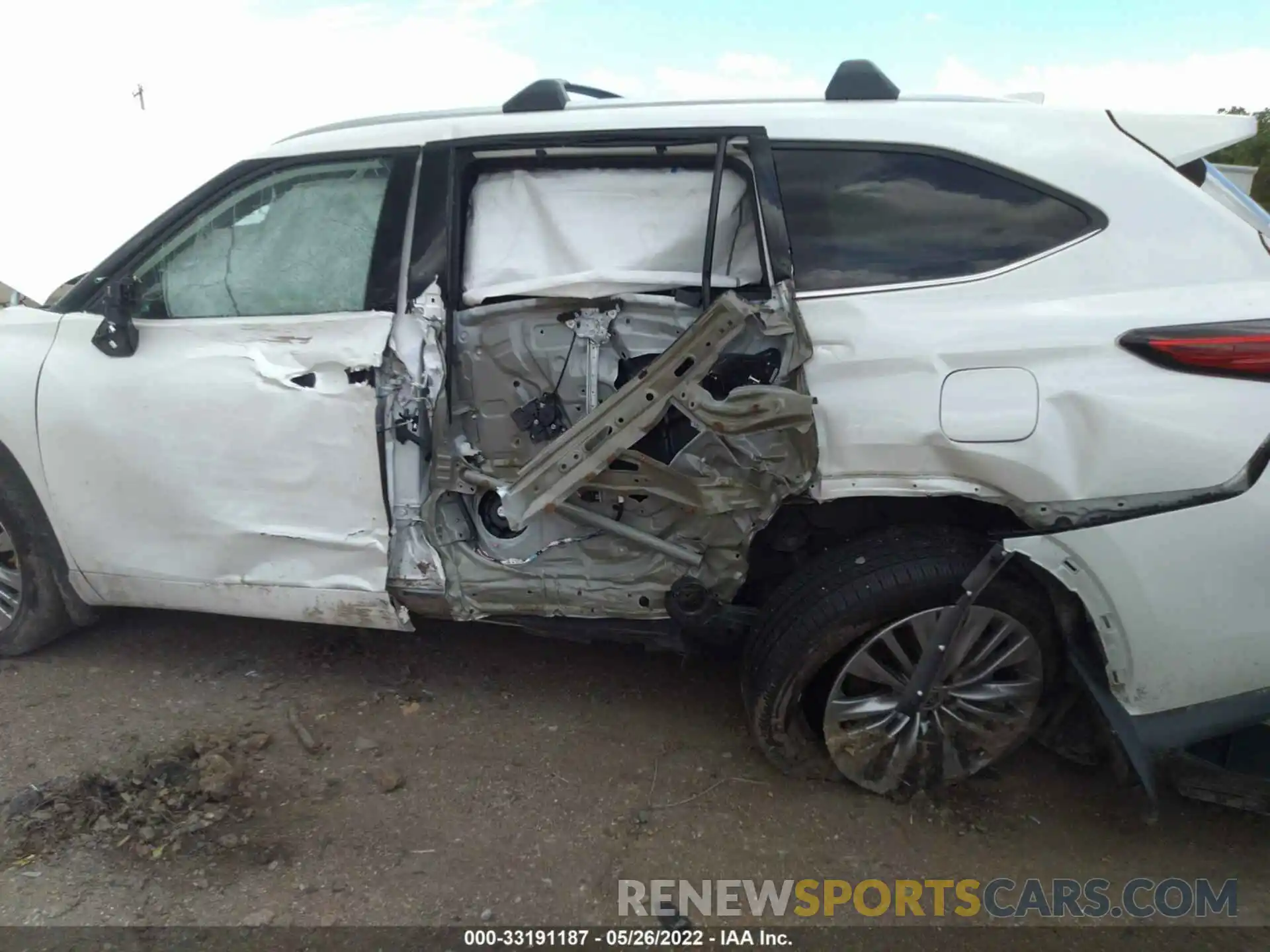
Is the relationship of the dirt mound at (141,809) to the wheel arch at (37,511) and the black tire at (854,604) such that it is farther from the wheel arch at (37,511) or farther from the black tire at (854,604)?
the black tire at (854,604)

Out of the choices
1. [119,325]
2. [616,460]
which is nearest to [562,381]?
[616,460]

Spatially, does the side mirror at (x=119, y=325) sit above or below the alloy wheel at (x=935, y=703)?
above

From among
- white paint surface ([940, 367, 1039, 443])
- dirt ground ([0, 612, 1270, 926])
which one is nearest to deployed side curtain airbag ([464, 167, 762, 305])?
white paint surface ([940, 367, 1039, 443])

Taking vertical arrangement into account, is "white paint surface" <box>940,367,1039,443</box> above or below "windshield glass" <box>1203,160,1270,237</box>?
below

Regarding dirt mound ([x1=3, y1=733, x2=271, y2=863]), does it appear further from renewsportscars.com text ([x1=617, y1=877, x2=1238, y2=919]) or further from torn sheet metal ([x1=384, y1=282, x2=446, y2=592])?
renewsportscars.com text ([x1=617, y1=877, x2=1238, y2=919])

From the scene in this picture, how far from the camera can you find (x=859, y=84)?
275 centimetres

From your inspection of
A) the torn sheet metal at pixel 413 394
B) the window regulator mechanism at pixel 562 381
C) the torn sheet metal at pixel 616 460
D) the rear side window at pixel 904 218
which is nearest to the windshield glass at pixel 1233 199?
the rear side window at pixel 904 218

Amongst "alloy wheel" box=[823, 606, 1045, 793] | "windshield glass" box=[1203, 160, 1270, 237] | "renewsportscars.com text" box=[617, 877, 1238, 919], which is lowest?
"renewsportscars.com text" box=[617, 877, 1238, 919]

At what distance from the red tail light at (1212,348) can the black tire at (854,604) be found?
2.27 feet

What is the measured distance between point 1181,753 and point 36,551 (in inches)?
154

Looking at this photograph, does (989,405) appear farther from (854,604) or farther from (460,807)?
(460,807)

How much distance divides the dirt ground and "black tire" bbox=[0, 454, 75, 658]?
13 cm

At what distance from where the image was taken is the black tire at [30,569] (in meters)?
3.18

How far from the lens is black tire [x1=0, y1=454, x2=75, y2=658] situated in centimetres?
318
